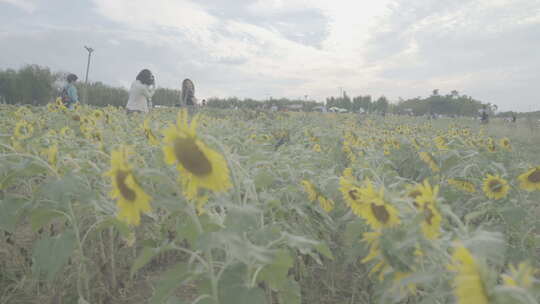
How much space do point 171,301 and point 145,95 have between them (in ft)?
20.6

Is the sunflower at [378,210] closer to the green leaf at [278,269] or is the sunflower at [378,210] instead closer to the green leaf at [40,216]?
the green leaf at [278,269]

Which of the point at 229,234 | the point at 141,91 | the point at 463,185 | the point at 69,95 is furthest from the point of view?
the point at 141,91

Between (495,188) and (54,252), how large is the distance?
2.35 m

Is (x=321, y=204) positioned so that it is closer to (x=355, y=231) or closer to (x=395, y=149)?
(x=355, y=231)

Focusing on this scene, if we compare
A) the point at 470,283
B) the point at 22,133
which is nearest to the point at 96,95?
the point at 22,133

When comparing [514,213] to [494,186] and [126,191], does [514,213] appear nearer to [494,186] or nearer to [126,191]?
[494,186]

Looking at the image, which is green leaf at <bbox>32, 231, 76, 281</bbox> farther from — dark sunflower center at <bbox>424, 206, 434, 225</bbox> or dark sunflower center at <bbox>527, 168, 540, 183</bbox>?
dark sunflower center at <bbox>527, 168, 540, 183</bbox>

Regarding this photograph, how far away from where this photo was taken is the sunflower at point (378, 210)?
1.07 metres

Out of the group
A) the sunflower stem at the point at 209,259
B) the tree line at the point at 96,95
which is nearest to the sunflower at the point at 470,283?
the sunflower stem at the point at 209,259

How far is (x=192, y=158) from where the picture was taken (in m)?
0.96

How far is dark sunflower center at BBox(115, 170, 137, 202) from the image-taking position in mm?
963

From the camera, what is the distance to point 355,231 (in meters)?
1.57

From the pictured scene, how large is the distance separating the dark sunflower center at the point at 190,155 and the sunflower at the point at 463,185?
2.17 meters

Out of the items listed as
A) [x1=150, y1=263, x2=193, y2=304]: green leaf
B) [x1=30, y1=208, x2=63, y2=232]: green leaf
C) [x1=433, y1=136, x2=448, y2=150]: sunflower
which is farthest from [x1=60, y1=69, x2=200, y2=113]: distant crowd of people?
[x1=150, y1=263, x2=193, y2=304]: green leaf
